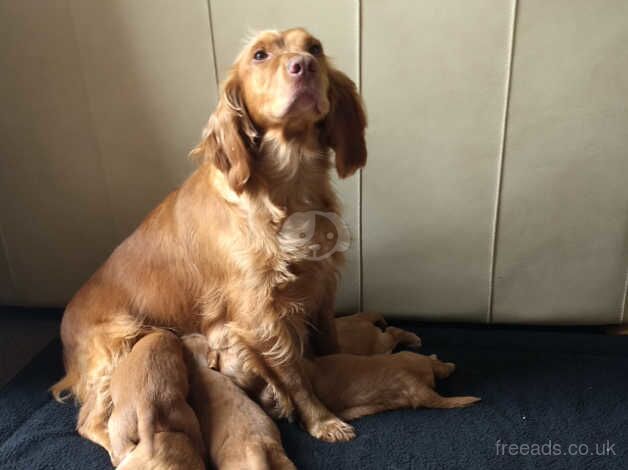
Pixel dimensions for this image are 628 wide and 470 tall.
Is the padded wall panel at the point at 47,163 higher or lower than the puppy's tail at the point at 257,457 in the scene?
higher

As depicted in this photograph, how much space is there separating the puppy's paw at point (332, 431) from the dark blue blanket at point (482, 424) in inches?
0.7

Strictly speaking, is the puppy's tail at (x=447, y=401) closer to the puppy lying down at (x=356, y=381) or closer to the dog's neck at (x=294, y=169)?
the puppy lying down at (x=356, y=381)

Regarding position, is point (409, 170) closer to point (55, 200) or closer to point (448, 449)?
point (448, 449)

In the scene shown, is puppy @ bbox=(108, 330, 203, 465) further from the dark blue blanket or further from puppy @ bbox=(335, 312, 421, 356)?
puppy @ bbox=(335, 312, 421, 356)

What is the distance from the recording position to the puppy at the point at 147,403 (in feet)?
3.99

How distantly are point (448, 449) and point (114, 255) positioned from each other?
103 centimetres

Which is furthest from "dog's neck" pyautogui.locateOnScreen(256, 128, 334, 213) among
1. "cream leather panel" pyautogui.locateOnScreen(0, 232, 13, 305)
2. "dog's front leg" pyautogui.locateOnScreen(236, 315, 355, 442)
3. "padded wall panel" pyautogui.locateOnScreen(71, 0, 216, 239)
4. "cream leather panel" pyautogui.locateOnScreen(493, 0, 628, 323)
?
"cream leather panel" pyautogui.locateOnScreen(0, 232, 13, 305)

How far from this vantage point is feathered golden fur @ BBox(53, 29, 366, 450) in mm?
1295

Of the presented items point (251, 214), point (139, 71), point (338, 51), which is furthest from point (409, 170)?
point (139, 71)

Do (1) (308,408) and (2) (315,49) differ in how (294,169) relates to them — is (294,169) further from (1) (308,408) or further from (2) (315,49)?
(1) (308,408)

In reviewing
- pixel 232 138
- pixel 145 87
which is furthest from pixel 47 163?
pixel 232 138

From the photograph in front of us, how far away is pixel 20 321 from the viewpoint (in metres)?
2.09

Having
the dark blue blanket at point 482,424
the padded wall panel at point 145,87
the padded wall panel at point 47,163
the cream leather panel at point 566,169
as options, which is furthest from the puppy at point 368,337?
the padded wall panel at point 47,163

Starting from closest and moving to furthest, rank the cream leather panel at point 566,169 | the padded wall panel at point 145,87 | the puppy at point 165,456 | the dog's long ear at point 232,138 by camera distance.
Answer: the puppy at point 165,456
the dog's long ear at point 232,138
the cream leather panel at point 566,169
the padded wall panel at point 145,87
